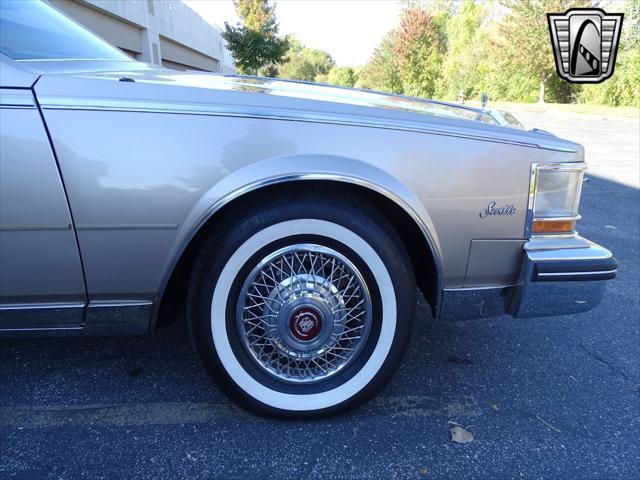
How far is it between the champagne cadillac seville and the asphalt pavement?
0.18 m

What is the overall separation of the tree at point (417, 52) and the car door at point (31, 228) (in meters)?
32.7

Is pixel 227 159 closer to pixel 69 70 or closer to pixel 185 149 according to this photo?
pixel 185 149

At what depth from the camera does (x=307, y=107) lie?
5.50 feet

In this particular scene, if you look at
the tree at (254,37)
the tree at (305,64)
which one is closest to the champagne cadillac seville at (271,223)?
the tree at (254,37)

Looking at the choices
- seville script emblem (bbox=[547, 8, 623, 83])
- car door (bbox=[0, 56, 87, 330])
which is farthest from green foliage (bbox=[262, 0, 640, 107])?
car door (bbox=[0, 56, 87, 330])

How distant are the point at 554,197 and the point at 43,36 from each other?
2434 millimetres

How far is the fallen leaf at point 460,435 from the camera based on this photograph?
176cm

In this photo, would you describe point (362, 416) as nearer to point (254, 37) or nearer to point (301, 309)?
point (301, 309)

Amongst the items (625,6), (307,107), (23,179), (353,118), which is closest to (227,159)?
(307,107)

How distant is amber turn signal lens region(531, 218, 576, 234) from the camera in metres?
1.83

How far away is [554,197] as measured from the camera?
184 cm

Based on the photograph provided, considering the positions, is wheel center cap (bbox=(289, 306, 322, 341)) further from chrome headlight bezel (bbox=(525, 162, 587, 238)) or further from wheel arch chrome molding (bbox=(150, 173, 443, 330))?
chrome headlight bezel (bbox=(525, 162, 587, 238))

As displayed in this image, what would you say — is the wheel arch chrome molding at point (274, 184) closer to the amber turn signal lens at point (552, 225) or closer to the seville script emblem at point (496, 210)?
the seville script emblem at point (496, 210)

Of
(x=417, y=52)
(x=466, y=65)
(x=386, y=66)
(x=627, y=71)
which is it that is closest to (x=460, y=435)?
(x=627, y=71)
